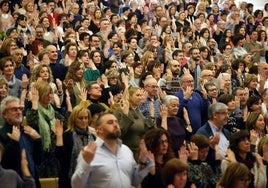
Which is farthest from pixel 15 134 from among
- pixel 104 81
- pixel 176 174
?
pixel 104 81

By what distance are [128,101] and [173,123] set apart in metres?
0.47

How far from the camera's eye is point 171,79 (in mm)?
8578

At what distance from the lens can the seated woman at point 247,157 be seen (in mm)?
5574

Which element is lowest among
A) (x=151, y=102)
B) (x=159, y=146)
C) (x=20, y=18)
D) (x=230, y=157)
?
(x=230, y=157)

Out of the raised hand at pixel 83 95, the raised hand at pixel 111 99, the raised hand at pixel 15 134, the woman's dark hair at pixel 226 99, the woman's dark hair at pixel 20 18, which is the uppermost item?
the woman's dark hair at pixel 20 18

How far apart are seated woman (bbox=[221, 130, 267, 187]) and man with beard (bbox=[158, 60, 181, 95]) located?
2604 millimetres

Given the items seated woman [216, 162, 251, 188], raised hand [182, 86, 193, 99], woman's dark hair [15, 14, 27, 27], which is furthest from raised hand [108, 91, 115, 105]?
woman's dark hair [15, 14, 27, 27]

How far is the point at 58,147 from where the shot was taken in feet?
17.1

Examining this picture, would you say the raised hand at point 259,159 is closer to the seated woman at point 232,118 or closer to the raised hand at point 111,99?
the seated woman at point 232,118

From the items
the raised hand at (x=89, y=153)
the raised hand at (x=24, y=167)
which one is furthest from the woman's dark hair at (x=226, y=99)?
the raised hand at (x=24, y=167)

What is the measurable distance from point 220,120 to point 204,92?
1.27m

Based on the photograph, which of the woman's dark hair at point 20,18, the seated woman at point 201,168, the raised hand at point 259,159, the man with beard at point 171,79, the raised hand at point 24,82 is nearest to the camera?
the seated woman at point 201,168

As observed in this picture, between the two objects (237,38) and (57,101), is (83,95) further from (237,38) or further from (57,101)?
(237,38)

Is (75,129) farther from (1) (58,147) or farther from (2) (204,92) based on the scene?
(2) (204,92)
